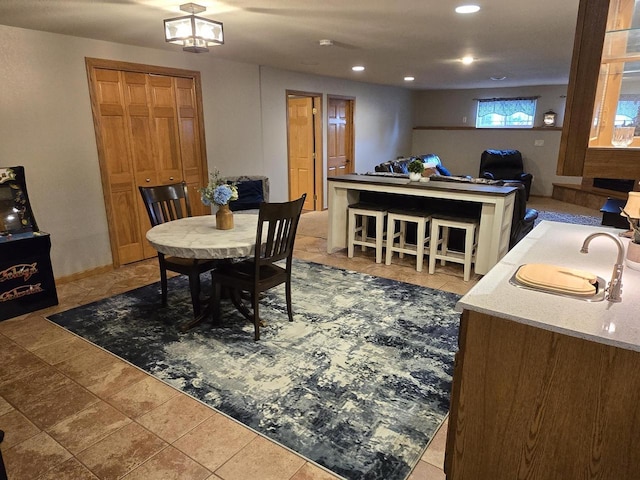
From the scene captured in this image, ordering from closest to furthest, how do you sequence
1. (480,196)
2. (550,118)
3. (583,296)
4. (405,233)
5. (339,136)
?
(583,296) → (480,196) → (405,233) → (339,136) → (550,118)

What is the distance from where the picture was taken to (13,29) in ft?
11.3

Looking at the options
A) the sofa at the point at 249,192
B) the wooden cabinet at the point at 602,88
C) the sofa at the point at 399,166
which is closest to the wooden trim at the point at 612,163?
the wooden cabinet at the point at 602,88

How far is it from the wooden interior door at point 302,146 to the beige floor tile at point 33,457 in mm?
5074

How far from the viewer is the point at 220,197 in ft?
9.93

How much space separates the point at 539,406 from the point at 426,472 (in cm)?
65

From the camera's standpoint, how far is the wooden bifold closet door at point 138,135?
4.18m

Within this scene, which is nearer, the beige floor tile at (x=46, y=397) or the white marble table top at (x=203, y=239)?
the beige floor tile at (x=46, y=397)

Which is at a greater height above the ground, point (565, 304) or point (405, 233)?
point (565, 304)

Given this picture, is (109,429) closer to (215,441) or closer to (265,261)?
(215,441)

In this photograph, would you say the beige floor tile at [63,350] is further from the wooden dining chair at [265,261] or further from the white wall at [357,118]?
the white wall at [357,118]

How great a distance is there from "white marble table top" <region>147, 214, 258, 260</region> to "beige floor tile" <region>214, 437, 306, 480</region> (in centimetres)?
118

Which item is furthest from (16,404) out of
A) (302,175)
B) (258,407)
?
(302,175)

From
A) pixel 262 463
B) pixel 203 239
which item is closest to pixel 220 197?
pixel 203 239

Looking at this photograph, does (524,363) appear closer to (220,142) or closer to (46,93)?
(46,93)
